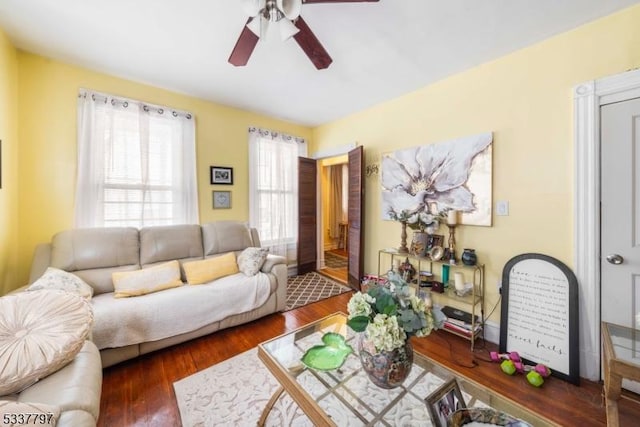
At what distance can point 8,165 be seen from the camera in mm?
2014

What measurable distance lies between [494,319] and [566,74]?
2.06 metres

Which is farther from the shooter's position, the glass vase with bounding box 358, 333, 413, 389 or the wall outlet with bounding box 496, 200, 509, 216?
the wall outlet with bounding box 496, 200, 509, 216

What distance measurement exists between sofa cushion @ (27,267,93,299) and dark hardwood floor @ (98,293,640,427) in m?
0.64

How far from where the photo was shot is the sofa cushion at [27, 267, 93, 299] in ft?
5.57

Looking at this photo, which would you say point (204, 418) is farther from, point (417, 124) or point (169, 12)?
point (417, 124)

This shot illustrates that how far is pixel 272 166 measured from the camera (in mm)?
3820

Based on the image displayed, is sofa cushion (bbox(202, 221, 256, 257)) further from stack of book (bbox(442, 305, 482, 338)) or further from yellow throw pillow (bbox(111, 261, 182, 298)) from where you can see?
stack of book (bbox(442, 305, 482, 338))

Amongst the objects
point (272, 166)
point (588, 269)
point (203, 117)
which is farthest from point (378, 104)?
point (588, 269)

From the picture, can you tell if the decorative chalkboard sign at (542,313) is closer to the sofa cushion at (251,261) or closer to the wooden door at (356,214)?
the wooden door at (356,214)

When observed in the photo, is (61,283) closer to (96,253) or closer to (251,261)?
(96,253)

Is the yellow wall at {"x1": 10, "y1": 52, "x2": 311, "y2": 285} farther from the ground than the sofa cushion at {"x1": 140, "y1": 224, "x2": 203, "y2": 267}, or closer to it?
farther from the ground

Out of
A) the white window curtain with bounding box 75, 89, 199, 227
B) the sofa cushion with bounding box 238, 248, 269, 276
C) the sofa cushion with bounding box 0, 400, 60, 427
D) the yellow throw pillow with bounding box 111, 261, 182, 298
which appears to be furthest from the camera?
the sofa cushion with bounding box 238, 248, 269, 276

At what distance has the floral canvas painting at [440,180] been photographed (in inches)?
88.2

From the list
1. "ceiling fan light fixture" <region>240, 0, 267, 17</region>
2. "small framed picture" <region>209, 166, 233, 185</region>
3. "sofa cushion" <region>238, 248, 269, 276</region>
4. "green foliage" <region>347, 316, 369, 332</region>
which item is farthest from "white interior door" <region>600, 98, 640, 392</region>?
"small framed picture" <region>209, 166, 233, 185</region>
